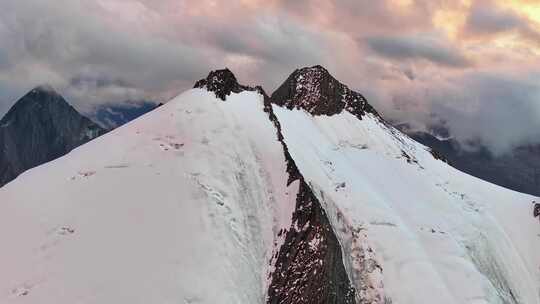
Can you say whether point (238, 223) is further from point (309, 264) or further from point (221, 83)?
point (221, 83)

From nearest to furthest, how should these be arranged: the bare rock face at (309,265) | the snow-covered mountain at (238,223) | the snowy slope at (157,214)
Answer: the snowy slope at (157,214) → the snow-covered mountain at (238,223) → the bare rock face at (309,265)

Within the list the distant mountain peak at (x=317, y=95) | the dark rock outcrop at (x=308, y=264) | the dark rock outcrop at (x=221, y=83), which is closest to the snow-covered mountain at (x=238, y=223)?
the dark rock outcrop at (x=308, y=264)

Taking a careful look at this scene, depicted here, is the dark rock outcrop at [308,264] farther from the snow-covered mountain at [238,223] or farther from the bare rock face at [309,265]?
the snow-covered mountain at [238,223]

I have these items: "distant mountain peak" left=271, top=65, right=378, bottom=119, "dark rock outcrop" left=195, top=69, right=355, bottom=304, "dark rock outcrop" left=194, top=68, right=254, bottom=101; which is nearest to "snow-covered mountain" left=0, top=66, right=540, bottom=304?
"dark rock outcrop" left=195, top=69, right=355, bottom=304

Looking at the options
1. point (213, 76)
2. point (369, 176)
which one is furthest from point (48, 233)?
point (369, 176)

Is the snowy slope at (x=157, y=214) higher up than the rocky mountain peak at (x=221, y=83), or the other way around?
the rocky mountain peak at (x=221, y=83)
